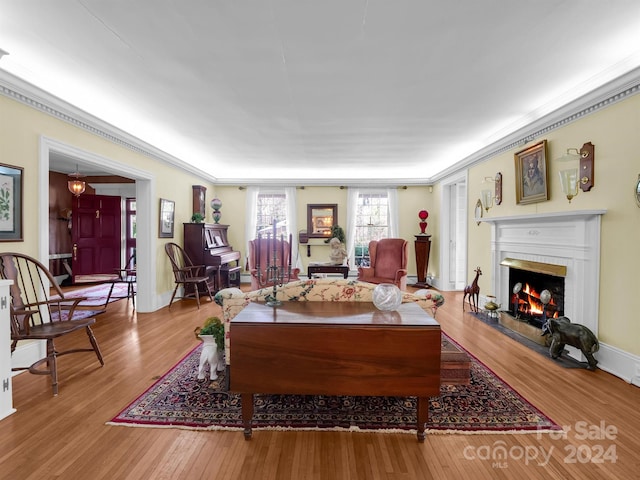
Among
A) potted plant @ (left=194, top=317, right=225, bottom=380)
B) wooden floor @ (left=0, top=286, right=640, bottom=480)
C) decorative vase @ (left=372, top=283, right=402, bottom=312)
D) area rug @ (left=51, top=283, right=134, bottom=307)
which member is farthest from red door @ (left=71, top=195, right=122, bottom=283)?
decorative vase @ (left=372, top=283, right=402, bottom=312)

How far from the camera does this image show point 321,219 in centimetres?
749

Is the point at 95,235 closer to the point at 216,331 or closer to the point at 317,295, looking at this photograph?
the point at 216,331

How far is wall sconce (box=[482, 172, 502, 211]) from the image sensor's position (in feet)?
14.9

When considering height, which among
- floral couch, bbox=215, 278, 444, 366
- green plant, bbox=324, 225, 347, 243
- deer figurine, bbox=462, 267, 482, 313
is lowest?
deer figurine, bbox=462, 267, 482, 313

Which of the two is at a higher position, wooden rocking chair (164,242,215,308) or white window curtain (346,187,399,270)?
white window curtain (346,187,399,270)

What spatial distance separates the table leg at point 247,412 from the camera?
Result: 1.92m

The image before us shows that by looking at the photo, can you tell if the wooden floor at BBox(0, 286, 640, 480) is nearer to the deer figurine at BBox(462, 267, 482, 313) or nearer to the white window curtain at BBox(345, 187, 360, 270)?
the deer figurine at BBox(462, 267, 482, 313)

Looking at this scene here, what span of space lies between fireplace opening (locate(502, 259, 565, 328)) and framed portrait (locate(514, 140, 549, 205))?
2.60 ft

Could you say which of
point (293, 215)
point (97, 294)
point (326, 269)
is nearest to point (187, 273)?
point (97, 294)

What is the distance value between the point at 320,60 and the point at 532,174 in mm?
2859

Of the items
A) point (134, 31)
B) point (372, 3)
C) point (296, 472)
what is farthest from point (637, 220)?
point (134, 31)

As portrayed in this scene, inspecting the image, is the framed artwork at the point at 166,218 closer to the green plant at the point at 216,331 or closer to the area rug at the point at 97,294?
the area rug at the point at 97,294

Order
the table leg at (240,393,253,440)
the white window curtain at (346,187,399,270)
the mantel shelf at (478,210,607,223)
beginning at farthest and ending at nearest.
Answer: the white window curtain at (346,187,399,270) → the mantel shelf at (478,210,607,223) → the table leg at (240,393,253,440)

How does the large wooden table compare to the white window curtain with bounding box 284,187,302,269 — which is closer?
the large wooden table
